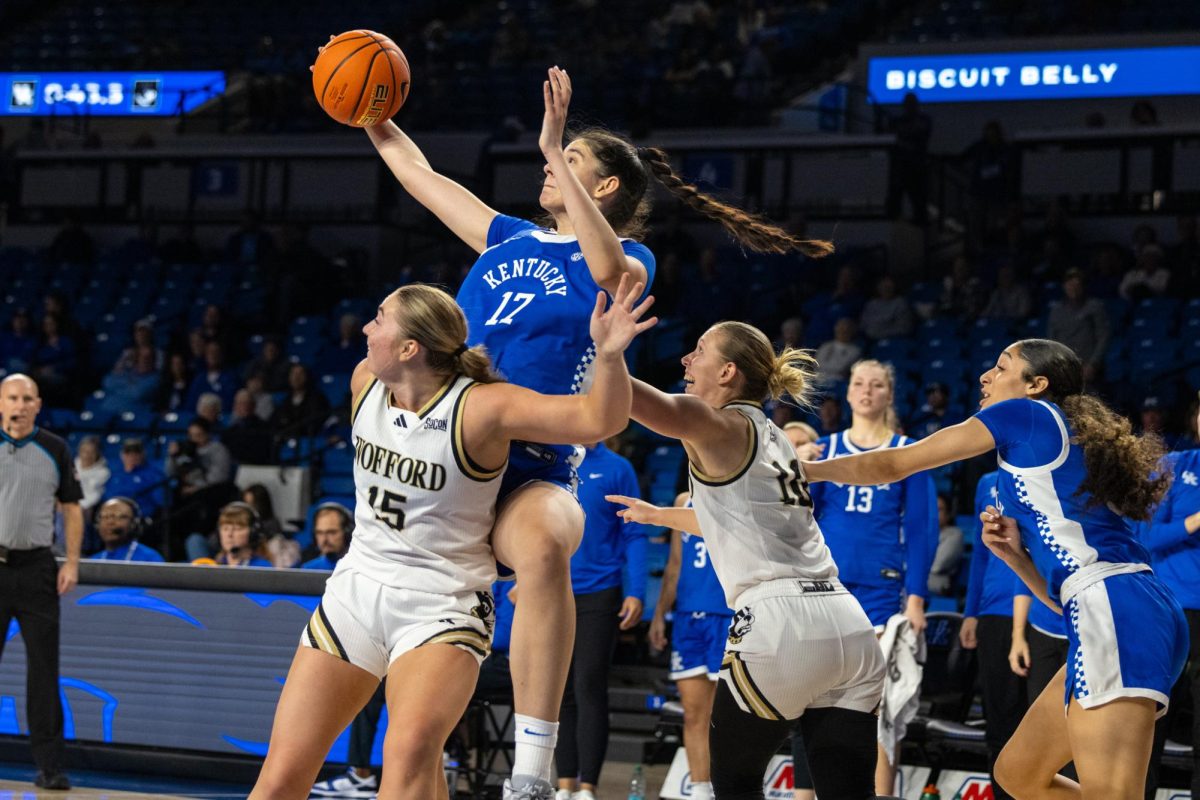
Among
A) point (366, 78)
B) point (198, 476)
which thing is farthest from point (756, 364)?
point (198, 476)

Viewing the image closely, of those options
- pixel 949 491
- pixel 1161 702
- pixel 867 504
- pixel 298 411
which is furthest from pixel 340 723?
pixel 298 411

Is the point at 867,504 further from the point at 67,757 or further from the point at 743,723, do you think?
the point at 67,757

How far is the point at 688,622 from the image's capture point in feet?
24.8

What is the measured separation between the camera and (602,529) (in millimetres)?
7238

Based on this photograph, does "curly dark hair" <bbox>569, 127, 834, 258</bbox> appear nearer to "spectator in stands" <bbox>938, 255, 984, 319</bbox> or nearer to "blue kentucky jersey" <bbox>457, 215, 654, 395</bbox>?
"blue kentucky jersey" <bbox>457, 215, 654, 395</bbox>

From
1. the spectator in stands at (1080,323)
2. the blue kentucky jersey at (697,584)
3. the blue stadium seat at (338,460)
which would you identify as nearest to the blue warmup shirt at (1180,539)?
the blue kentucky jersey at (697,584)

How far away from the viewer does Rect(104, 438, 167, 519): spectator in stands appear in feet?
40.2

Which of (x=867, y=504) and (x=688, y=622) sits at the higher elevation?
(x=867, y=504)

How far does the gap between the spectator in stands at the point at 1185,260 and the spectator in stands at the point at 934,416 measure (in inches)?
115

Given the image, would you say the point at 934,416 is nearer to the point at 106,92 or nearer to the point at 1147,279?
the point at 1147,279

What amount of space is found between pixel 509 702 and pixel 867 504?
2.06 metres

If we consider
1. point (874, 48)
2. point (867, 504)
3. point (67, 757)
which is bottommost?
point (67, 757)

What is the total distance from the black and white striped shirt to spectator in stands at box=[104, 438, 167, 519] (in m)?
4.25

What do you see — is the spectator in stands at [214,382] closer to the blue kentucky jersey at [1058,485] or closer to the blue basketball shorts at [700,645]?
the blue basketball shorts at [700,645]
